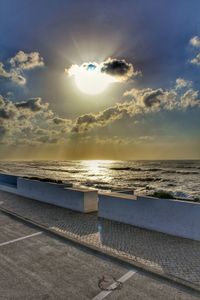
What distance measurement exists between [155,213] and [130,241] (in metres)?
1.46

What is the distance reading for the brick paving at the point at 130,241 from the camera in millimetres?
5994

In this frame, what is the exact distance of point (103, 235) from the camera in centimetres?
823

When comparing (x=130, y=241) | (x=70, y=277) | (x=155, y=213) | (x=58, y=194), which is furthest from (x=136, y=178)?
(x=70, y=277)

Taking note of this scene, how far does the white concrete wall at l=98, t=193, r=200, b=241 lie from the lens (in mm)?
7780

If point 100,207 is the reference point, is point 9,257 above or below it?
below

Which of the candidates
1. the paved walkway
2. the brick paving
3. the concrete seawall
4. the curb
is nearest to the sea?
the concrete seawall

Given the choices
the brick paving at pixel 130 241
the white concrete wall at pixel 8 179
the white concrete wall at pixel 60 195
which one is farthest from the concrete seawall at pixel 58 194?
the white concrete wall at pixel 8 179

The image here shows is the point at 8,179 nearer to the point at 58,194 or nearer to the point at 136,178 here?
the point at 58,194

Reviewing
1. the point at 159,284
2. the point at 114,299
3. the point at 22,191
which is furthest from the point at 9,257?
the point at 22,191

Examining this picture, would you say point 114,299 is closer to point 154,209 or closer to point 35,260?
point 35,260

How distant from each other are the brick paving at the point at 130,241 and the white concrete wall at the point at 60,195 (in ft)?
1.52

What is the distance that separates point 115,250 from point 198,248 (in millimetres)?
2231

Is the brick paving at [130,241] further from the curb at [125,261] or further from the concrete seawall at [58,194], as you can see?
the concrete seawall at [58,194]

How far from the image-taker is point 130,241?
25.2 ft
